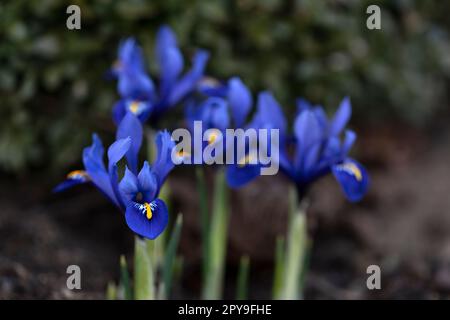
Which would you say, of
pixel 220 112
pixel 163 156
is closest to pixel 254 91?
pixel 220 112

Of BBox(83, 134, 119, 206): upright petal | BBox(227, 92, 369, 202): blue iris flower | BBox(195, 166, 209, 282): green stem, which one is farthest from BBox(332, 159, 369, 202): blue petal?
BBox(83, 134, 119, 206): upright petal

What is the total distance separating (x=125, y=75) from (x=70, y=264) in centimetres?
114

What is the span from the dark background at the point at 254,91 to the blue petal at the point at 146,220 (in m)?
1.13

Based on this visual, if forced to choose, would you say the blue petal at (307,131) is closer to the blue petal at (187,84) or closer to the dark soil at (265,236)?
the blue petal at (187,84)

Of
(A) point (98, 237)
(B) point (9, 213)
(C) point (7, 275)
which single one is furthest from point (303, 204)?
(B) point (9, 213)

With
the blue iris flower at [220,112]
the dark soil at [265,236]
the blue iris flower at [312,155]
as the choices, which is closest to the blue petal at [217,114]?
the blue iris flower at [220,112]

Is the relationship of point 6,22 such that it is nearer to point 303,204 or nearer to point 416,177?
point 303,204

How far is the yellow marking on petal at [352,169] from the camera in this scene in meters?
2.52

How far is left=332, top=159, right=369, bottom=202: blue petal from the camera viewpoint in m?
2.48

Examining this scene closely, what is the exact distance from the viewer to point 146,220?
2.09 metres

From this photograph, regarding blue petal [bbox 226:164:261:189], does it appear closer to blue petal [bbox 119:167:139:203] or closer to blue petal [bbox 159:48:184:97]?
blue petal [bbox 119:167:139:203]

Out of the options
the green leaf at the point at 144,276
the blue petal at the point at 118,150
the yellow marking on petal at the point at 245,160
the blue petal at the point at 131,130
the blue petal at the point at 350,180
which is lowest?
the green leaf at the point at 144,276

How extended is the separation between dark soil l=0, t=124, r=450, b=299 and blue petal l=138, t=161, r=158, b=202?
896mm

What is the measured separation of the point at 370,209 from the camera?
4402 mm
